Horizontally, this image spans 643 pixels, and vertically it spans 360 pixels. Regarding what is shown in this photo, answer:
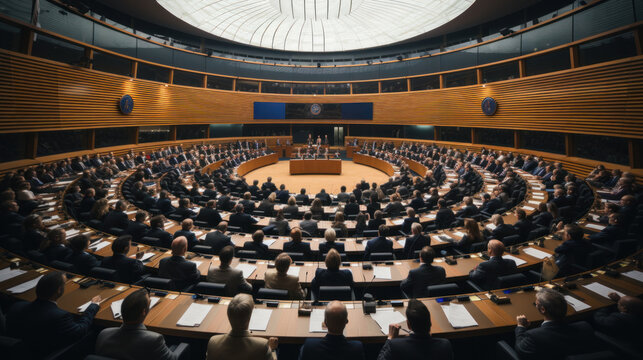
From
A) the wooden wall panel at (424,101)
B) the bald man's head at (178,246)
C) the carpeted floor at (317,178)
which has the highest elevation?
the wooden wall panel at (424,101)

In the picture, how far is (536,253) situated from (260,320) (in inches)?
175

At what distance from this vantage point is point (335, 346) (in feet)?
7.21

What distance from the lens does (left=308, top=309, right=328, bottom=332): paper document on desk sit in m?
2.81

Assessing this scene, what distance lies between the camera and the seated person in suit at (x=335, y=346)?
2170 mm

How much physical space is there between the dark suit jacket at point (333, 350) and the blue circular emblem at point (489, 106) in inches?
700

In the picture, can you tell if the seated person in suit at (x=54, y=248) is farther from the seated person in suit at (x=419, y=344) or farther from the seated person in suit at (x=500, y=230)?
the seated person in suit at (x=500, y=230)

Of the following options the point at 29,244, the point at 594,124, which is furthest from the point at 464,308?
the point at 594,124

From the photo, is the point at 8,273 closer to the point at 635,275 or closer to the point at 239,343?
the point at 239,343

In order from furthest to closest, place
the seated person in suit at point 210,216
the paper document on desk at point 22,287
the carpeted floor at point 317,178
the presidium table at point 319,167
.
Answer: the presidium table at point 319,167 < the carpeted floor at point 317,178 < the seated person in suit at point 210,216 < the paper document on desk at point 22,287

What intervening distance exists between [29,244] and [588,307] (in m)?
7.76

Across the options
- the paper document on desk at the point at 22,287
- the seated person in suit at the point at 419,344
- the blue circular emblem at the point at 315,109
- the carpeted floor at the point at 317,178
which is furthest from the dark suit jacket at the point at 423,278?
the blue circular emblem at the point at 315,109

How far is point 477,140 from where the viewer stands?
1828cm

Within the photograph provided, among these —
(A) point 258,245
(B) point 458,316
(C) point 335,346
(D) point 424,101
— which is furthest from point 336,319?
(D) point 424,101

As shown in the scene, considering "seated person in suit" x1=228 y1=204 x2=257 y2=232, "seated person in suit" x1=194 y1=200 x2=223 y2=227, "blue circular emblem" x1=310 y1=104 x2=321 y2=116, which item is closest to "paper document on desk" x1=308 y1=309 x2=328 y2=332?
"seated person in suit" x1=228 y1=204 x2=257 y2=232
